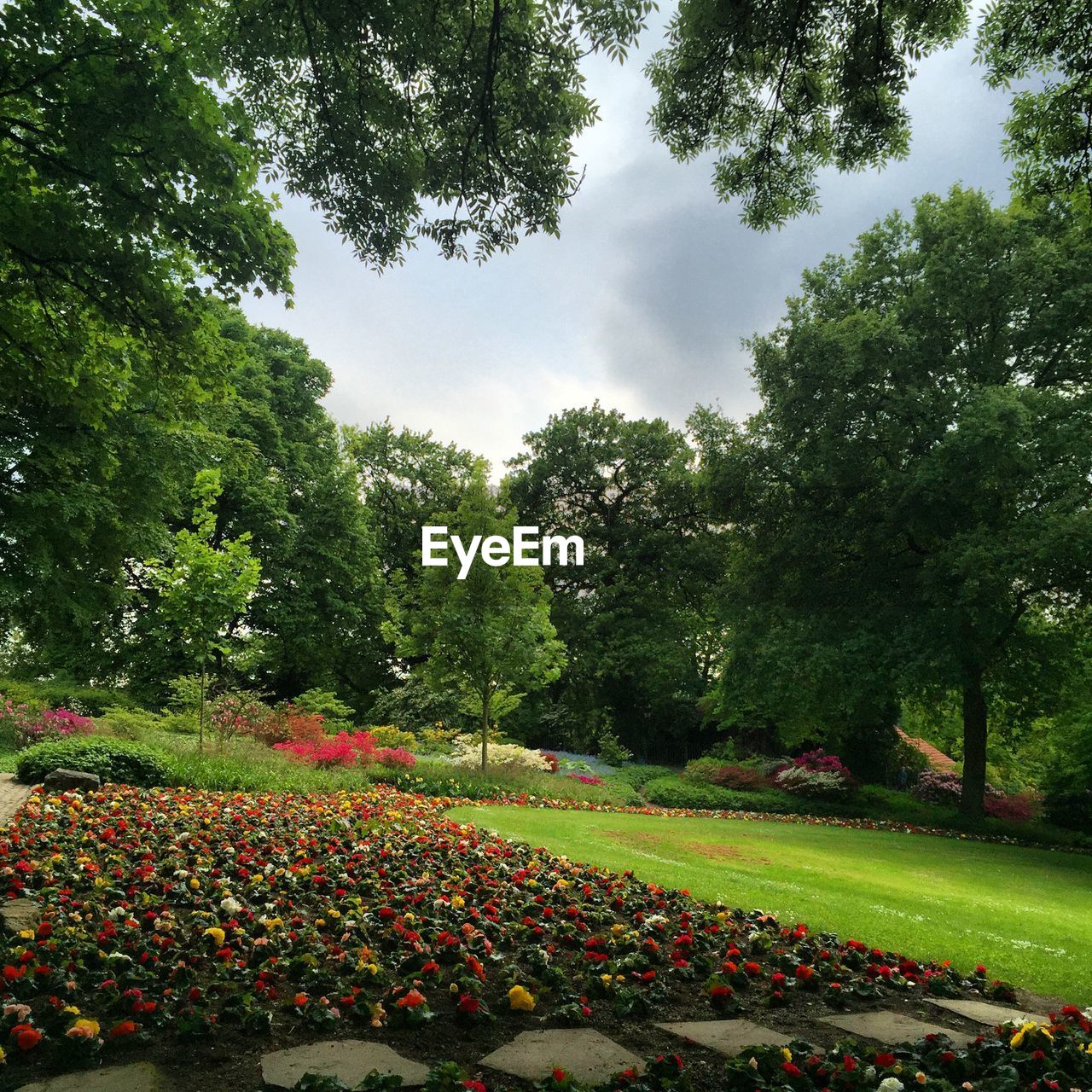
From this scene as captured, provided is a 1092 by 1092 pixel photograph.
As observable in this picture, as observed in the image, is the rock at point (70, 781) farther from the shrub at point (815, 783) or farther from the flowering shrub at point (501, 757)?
the shrub at point (815, 783)

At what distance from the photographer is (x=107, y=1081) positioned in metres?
2.41

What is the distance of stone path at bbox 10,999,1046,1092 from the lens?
96.4 inches

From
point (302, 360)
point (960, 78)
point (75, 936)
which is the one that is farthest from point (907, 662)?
point (302, 360)

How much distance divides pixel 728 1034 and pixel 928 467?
527 inches

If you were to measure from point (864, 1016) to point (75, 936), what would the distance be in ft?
13.5

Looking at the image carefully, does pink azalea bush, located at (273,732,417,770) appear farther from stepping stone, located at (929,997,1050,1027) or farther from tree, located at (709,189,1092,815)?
stepping stone, located at (929,997,1050,1027)

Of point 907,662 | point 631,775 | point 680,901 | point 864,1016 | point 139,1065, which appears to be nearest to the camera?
point 139,1065

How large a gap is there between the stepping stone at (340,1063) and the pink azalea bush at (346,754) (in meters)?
12.3

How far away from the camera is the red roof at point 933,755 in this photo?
72.5 feet

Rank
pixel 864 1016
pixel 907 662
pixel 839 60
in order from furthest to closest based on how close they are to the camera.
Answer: pixel 907 662 < pixel 839 60 < pixel 864 1016

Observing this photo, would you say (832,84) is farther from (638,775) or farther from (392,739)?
(638,775)

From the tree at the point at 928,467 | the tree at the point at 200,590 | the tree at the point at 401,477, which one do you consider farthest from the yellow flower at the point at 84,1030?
the tree at the point at 401,477

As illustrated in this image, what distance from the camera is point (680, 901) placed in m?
5.73

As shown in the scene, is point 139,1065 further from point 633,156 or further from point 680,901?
point 633,156
